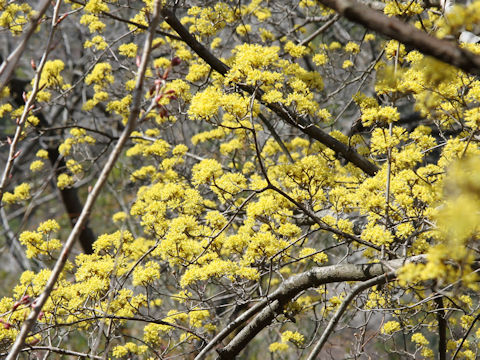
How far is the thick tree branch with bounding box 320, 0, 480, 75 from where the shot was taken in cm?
114

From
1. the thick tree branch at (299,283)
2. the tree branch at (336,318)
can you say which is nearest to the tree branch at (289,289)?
the thick tree branch at (299,283)

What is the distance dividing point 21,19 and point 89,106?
1.61 meters

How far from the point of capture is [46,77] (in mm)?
5488

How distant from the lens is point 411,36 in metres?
1.21

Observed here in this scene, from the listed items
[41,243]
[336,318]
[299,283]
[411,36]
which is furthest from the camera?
[41,243]

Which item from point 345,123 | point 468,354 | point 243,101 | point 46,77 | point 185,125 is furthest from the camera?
point 185,125

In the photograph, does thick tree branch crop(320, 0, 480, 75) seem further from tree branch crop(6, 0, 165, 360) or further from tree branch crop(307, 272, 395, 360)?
tree branch crop(307, 272, 395, 360)

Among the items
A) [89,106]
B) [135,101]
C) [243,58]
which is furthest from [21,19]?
[135,101]

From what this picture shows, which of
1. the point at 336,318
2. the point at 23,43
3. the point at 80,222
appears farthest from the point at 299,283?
the point at 23,43

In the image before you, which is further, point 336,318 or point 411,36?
point 336,318

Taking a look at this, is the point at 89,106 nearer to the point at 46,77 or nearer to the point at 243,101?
the point at 46,77

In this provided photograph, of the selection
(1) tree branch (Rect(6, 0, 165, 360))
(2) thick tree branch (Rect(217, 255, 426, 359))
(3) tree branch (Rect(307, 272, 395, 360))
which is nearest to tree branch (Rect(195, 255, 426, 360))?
(2) thick tree branch (Rect(217, 255, 426, 359))

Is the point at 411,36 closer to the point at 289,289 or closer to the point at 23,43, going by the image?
the point at 23,43

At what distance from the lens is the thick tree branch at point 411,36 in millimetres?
1144
